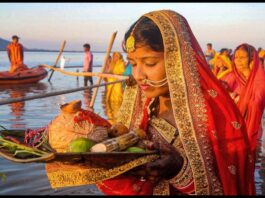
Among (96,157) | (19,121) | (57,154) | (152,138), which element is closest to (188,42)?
(152,138)

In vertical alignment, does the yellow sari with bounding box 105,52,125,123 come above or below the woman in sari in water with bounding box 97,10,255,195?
below

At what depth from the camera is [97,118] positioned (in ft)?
8.03

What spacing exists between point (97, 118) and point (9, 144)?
0.51 m

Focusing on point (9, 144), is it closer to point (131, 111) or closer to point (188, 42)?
point (131, 111)

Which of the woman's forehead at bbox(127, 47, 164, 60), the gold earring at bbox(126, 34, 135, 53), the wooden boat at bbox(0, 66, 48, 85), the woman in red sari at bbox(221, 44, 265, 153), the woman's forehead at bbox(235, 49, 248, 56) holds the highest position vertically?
the gold earring at bbox(126, 34, 135, 53)

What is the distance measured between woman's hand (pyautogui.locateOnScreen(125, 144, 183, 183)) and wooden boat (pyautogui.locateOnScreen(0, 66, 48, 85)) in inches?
770

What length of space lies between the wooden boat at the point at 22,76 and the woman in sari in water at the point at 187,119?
19360mm

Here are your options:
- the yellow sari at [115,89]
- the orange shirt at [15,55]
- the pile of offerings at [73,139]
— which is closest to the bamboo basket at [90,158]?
the pile of offerings at [73,139]

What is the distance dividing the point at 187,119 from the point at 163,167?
370 mm

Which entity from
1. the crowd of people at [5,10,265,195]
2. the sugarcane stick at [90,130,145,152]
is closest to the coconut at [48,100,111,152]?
the sugarcane stick at [90,130,145,152]

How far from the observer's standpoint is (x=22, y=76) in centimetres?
2155

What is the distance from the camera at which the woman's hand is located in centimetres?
212

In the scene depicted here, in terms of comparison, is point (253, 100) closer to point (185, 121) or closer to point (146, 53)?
point (185, 121)

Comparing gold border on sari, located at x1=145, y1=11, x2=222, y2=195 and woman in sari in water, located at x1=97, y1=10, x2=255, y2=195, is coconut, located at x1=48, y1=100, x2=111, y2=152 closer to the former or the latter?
woman in sari in water, located at x1=97, y1=10, x2=255, y2=195
